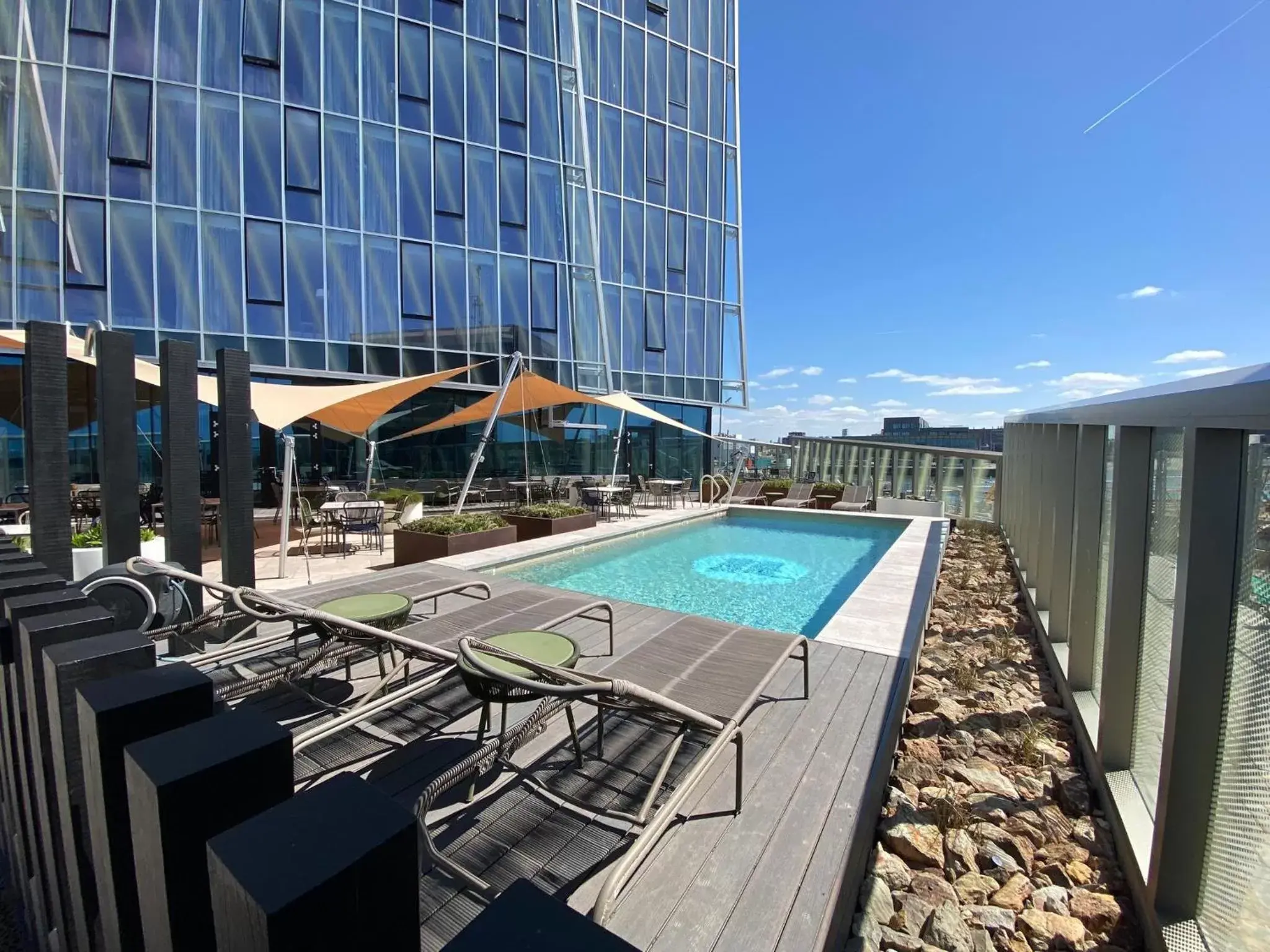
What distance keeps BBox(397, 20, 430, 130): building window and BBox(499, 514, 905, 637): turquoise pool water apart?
13571 mm

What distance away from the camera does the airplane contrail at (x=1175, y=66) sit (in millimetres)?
2384

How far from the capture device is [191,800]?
66 centimetres

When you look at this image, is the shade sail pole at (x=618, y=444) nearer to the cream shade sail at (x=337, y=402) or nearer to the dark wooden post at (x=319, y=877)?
the cream shade sail at (x=337, y=402)

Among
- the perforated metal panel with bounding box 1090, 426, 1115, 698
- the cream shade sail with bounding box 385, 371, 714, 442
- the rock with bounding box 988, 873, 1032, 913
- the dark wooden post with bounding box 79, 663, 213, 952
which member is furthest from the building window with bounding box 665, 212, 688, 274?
the dark wooden post with bounding box 79, 663, 213, 952

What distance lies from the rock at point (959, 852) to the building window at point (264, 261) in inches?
665

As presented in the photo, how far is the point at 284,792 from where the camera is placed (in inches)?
28.4

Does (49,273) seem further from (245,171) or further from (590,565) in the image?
(590,565)

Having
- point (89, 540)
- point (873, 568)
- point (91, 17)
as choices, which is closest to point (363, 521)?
point (89, 540)

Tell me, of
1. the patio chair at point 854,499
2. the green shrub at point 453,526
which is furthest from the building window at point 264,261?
the patio chair at point 854,499

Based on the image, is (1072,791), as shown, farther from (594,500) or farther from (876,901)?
(594,500)

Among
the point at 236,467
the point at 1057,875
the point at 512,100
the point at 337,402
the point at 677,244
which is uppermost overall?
the point at 512,100

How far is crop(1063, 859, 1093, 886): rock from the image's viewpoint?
95.9 inches

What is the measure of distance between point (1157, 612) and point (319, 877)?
318 cm

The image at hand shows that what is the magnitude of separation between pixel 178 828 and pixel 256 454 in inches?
672
